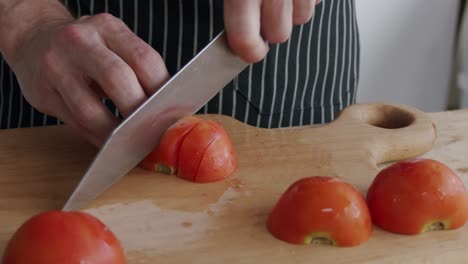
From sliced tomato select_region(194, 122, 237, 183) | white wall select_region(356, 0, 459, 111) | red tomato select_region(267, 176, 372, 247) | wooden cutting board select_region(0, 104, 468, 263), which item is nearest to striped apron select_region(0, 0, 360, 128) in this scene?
wooden cutting board select_region(0, 104, 468, 263)

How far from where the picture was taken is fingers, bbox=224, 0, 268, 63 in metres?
0.92

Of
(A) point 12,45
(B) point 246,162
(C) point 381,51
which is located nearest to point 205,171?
(B) point 246,162

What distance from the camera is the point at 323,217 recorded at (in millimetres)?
853

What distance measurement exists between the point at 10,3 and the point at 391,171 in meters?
0.59

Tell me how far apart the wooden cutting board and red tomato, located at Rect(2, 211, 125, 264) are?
0.22 ft

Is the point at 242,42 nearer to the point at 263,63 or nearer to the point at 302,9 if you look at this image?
the point at 302,9

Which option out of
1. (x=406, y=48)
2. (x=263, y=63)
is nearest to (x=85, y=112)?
(x=263, y=63)

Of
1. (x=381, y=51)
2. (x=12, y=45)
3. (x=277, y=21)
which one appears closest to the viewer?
(x=277, y=21)

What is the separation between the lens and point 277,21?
0.96 meters

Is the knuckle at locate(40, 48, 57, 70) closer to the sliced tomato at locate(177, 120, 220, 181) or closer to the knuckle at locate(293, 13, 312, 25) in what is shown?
the sliced tomato at locate(177, 120, 220, 181)

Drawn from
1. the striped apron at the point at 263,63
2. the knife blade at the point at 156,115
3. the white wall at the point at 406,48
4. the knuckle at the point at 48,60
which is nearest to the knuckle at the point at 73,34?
the knuckle at the point at 48,60

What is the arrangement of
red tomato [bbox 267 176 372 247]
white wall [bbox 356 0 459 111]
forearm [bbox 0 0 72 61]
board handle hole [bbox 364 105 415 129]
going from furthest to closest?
white wall [bbox 356 0 459 111], board handle hole [bbox 364 105 415 129], forearm [bbox 0 0 72 61], red tomato [bbox 267 176 372 247]

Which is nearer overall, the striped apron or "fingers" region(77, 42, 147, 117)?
"fingers" region(77, 42, 147, 117)

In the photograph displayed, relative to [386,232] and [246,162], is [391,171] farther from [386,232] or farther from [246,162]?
[246,162]
